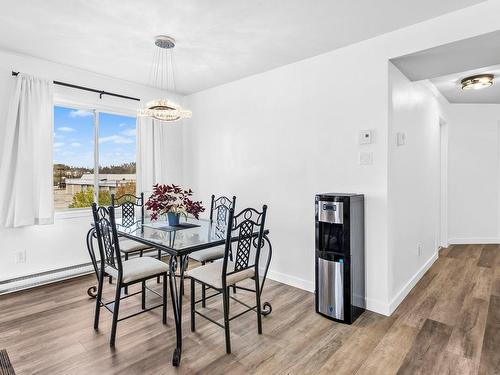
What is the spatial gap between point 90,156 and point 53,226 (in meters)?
1.01

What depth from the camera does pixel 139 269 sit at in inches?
95.0

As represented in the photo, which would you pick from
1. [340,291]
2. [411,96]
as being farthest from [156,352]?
[411,96]

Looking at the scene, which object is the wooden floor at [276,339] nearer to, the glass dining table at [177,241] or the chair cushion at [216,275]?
the glass dining table at [177,241]

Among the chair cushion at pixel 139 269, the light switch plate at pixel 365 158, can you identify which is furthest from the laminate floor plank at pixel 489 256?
the chair cushion at pixel 139 269

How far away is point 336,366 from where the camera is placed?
2.02m

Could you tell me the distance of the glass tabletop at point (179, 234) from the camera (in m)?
2.27

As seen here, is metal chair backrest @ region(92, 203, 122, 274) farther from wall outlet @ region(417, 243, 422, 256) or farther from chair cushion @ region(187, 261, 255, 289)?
wall outlet @ region(417, 243, 422, 256)

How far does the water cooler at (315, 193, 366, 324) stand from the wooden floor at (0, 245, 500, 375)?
14 centimetres

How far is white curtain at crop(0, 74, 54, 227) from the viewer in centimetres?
320

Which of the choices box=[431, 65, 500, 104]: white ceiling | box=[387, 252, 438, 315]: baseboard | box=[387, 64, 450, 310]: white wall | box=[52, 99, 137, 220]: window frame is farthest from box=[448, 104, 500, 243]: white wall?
box=[52, 99, 137, 220]: window frame

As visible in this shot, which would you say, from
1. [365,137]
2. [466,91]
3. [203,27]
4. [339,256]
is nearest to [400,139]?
[365,137]

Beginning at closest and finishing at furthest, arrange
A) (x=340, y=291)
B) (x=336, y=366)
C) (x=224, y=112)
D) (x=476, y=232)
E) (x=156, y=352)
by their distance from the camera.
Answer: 1. (x=336, y=366)
2. (x=156, y=352)
3. (x=340, y=291)
4. (x=224, y=112)
5. (x=476, y=232)

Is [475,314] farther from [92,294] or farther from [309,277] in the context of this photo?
[92,294]

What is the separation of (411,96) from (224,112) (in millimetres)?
2338
